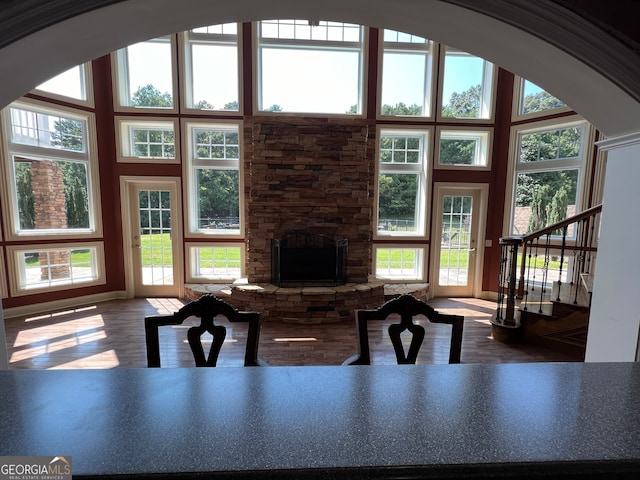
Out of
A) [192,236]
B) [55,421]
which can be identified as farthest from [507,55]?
[192,236]

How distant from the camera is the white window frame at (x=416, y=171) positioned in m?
4.93

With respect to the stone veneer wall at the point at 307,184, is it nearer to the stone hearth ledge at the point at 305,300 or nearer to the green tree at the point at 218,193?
the stone hearth ledge at the point at 305,300

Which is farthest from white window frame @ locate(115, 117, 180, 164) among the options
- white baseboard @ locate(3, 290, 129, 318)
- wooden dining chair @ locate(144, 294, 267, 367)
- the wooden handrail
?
the wooden handrail

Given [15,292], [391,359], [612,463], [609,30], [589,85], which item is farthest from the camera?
[15,292]

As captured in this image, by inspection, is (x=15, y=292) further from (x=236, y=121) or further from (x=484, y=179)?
(x=484, y=179)

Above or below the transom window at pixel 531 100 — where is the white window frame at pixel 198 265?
below

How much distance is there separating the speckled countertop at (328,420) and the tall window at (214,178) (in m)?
4.20

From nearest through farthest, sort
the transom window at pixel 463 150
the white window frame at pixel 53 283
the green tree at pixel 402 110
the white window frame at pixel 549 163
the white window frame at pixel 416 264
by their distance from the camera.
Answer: the white window frame at pixel 53 283
the white window frame at pixel 549 163
the green tree at pixel 402 110
the transom window at pixel 463 150
the white window frame at pixel 416 264

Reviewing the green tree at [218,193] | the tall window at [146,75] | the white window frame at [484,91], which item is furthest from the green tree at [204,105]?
the white window frame at [484,91]

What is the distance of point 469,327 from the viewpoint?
379 cm

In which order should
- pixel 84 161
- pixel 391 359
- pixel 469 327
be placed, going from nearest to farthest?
pixel 391 359 → pixel 469 327 → pixel 84 161

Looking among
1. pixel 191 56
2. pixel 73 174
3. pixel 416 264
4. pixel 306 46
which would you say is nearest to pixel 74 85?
pixel 73 174

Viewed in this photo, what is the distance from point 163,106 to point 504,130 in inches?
212

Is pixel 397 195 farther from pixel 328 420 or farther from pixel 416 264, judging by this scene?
pixel 328 420
